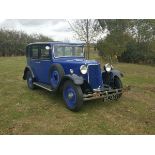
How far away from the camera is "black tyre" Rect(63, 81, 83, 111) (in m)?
6.16

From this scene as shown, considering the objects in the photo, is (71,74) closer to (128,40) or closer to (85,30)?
(85,30)

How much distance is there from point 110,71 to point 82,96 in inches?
74.9

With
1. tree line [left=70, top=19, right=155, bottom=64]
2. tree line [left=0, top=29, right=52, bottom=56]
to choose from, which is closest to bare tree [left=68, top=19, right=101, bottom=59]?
tree line [left=70, top=19, right=155, bottom=64]

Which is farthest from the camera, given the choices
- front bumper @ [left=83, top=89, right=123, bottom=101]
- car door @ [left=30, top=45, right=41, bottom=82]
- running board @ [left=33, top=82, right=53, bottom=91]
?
car door @ [left=30, top=45, right=41, bottom=82]

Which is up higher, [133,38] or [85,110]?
[133,38]

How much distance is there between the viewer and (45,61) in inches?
313

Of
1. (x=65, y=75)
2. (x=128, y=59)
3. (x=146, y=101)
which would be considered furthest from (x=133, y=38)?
(x=65, y=75)

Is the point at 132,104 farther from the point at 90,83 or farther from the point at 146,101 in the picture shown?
the point at 90,83

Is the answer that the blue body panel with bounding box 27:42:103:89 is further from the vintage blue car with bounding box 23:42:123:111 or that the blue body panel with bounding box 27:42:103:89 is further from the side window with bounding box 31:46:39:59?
the side window with bounding box 31:46:39:59

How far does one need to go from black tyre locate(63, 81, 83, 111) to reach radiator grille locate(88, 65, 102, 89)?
25.1 inches

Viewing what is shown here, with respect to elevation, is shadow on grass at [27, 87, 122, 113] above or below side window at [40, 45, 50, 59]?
below

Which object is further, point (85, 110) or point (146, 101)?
point (146, 101)

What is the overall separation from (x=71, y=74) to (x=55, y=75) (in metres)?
0.73

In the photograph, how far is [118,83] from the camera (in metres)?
7.52
